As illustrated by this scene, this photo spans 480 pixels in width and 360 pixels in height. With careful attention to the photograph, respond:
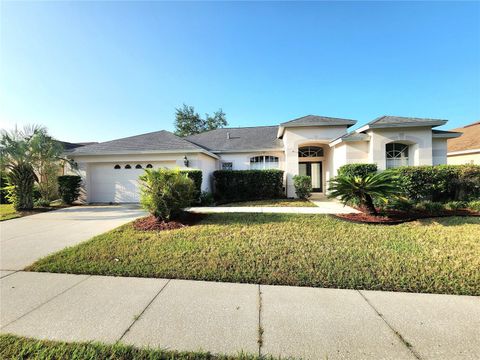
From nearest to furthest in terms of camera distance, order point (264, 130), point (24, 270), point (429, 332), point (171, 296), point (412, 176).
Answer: point (429, 332)
point (171, 296)
point (24, 270)
point (412, 176)
point (264, 130)

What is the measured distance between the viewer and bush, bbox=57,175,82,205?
37.5ft

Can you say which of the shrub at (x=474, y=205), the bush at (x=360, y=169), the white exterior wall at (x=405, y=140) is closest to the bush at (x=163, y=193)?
the bush at (x=360, y=169)

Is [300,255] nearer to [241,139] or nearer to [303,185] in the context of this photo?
[303,185]

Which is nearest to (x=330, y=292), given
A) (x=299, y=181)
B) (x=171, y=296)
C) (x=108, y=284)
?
(x=171, y=296)

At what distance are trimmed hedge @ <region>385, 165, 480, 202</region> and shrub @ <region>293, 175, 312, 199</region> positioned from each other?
4.39m

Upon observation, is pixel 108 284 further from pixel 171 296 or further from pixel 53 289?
pixel 171 296

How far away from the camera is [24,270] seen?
3.85m

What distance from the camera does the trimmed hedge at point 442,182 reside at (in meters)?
8.29

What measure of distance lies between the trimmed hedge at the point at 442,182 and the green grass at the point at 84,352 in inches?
369

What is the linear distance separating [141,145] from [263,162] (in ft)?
26.1

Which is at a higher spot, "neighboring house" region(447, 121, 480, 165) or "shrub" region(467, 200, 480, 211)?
"neighboring house" region(447, 121, 480, 165)

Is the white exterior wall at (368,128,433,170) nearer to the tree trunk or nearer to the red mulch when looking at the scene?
the tree trunk

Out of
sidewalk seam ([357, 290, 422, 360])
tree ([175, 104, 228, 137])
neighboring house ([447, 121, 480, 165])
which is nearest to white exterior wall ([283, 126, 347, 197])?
sidewalk seam ([357, 290, 422, 360])

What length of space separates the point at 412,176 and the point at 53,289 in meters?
11.7
